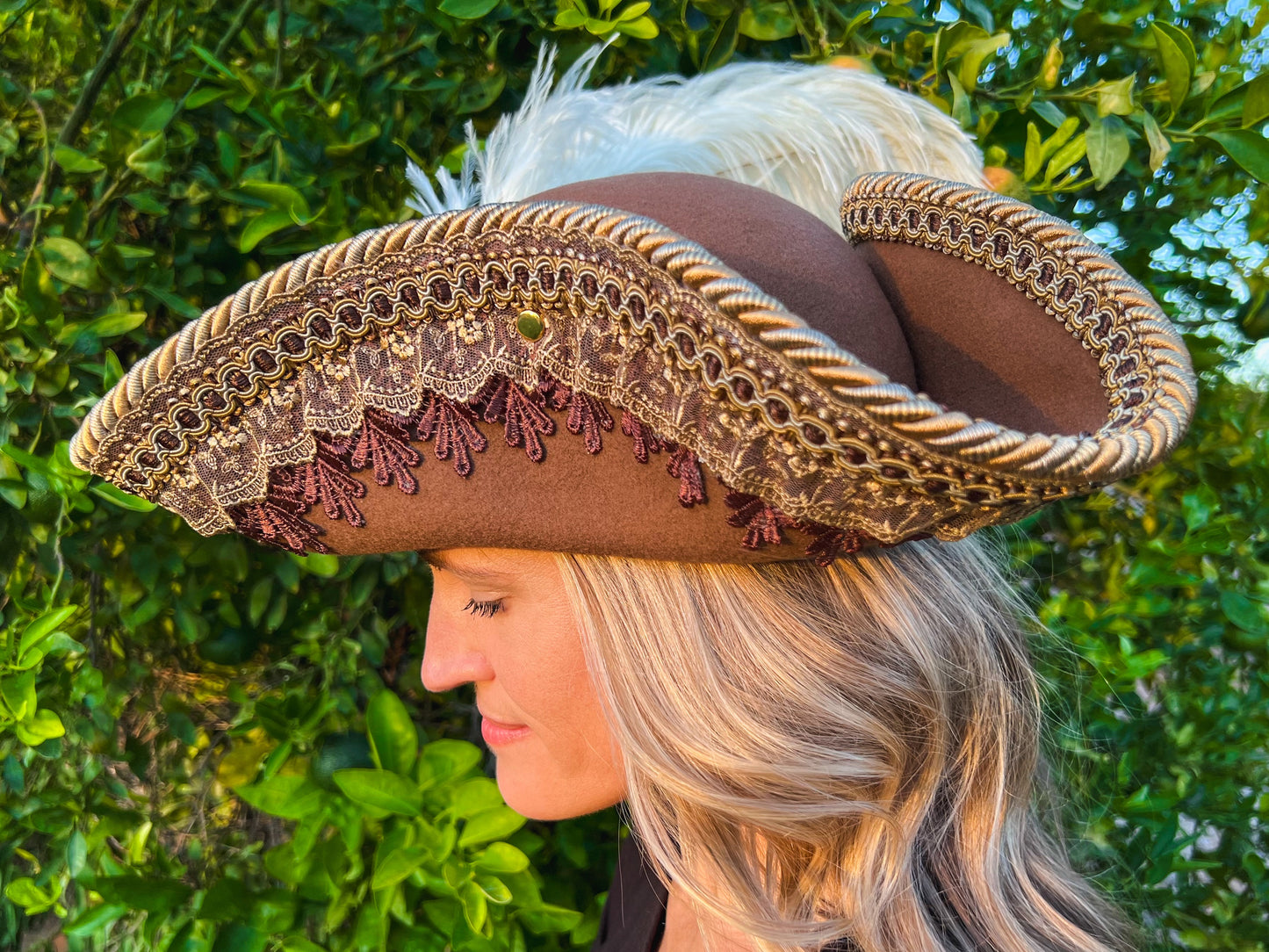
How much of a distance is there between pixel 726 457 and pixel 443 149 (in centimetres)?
94

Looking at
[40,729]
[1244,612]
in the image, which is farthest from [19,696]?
[1244,612]

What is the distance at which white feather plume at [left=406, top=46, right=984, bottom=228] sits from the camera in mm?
1108

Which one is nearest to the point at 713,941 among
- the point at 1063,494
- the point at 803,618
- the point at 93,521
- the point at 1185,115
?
the point at 803,618

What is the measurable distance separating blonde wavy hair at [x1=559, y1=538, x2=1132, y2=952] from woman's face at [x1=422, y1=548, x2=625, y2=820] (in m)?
0.04

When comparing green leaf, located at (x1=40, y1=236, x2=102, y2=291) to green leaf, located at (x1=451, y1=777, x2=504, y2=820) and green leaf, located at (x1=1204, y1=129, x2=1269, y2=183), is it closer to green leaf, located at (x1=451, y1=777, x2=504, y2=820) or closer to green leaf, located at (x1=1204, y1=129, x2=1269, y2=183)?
green leaf, located at (x1=451, y1=777, x2=504, y2=820)

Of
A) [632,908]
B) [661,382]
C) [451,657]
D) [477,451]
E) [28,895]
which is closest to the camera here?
[661,382]

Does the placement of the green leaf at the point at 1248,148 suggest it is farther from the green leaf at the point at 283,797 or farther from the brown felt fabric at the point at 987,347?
the green leaf at the point at 283,797

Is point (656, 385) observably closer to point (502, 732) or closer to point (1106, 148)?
point (502, 732)

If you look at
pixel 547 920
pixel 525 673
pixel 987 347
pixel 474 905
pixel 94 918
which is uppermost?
pixel 987 347

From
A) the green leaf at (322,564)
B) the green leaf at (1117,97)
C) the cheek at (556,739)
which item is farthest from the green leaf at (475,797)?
the green leaf at (1117,97)

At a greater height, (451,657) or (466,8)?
(466,8)

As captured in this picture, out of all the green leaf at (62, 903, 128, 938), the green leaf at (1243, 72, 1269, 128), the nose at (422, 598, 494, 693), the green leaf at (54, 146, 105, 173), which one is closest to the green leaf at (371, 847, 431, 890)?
the nose at (422, 598, 494, 693)

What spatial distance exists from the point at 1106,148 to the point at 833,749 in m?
0.88

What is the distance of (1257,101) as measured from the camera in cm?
112
